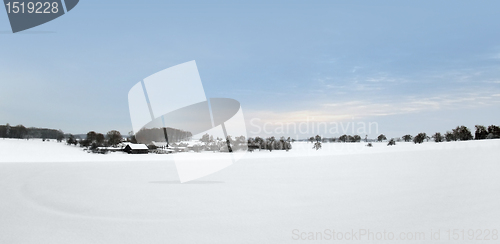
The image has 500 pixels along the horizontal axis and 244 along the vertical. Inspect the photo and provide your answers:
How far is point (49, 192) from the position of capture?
303 inches

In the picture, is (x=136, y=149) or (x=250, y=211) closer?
(x=250, y=211)

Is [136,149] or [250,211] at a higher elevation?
[136,149]

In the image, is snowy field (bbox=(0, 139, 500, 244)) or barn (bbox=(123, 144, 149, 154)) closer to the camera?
snowy field (bbox=(0, 139, 500, 244))

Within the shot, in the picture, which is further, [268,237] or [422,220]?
[422,220]

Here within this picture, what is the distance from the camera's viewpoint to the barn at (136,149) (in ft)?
104

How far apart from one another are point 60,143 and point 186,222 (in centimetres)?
3874

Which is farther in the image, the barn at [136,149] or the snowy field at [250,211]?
the barn at [136,149]

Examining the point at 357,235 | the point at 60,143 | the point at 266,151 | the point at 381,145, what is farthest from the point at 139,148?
the point at 357,235

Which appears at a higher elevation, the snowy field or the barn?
the barn

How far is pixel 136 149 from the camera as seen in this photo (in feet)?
105

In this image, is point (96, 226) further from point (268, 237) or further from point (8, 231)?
point (268, 237)

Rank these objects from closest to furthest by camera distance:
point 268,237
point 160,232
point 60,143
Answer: point 268,237 < point 160,232 < point 60,143

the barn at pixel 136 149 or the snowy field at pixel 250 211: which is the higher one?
the barn at pixel 136 149

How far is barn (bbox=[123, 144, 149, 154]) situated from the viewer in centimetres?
3169
